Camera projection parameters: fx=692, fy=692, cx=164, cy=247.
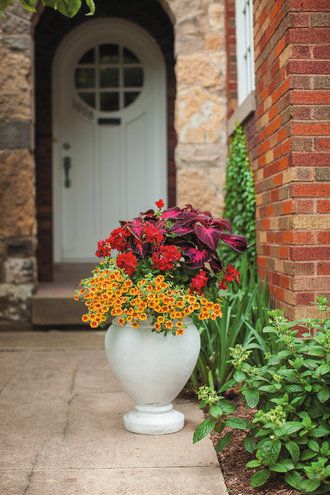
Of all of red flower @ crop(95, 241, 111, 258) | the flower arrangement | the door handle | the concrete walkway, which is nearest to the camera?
the concrete walkway

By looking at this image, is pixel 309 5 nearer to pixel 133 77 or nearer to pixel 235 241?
pixel 235 241

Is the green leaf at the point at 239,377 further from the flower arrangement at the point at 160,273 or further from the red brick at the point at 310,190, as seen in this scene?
the red brick at the point at 310,190

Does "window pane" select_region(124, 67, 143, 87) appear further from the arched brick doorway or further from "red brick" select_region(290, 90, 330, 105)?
"red brick" select_region(290, 90, 330, 105)

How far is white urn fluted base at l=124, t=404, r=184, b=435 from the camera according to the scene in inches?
118

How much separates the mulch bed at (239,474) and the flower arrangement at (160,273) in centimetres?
52

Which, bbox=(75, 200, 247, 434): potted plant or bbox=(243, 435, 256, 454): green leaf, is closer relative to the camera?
bbox=(243, 435, 256, 454): green leaf

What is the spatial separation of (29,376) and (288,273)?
1686 millimetres

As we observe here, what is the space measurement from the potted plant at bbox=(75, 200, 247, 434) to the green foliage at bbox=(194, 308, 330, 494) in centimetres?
41

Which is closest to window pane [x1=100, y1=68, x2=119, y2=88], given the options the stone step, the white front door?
the white front door

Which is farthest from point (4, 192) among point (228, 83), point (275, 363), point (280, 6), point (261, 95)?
point (275, 363)

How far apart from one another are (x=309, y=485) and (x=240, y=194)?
2.99m

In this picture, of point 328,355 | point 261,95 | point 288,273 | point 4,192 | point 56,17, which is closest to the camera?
point 328,355

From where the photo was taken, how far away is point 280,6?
345 centimetres

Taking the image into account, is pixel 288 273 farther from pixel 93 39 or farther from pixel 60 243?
pixel 93 39
